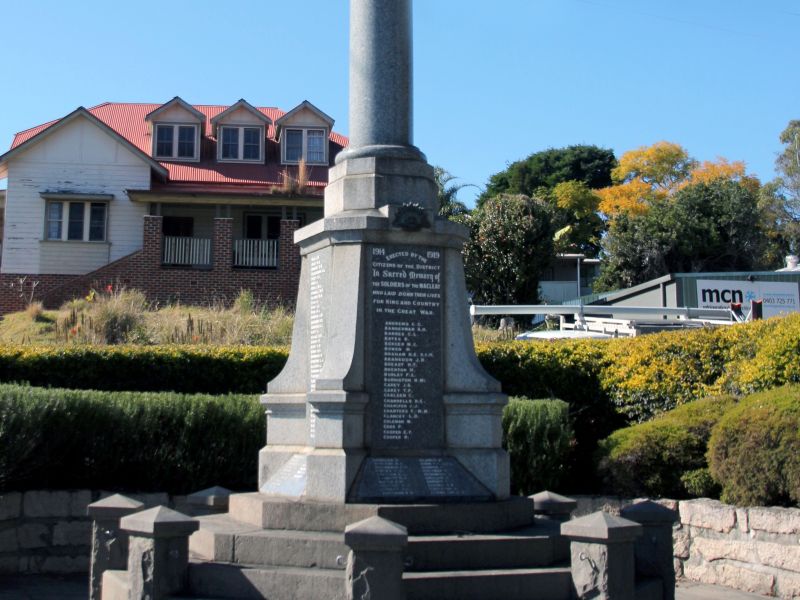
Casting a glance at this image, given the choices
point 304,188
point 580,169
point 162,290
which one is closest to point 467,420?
point 162,290

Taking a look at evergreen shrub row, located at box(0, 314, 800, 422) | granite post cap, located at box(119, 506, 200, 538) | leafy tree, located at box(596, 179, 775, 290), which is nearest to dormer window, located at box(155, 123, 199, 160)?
leafy tree, located at box(596, 179, 775, 290)

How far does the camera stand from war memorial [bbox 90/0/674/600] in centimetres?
642

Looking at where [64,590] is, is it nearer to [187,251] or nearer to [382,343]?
[382,343]

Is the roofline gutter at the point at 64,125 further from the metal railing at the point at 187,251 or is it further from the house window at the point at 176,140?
the metal railing at the point at 187,251

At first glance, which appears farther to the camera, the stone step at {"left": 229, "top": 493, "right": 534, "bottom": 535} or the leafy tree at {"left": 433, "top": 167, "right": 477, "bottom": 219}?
the leafy tree at {"left": 433, "top": 167, "right": 477, "bottom": 219}

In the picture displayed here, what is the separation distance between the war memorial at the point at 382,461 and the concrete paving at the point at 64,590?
1.82 meters

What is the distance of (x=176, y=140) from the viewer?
117 ft

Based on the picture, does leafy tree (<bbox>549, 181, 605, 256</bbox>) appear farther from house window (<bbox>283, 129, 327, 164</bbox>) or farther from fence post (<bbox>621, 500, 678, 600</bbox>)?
fence post (<bbox>621, 500, 678, 600</bbox>)

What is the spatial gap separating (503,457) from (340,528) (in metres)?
1.63

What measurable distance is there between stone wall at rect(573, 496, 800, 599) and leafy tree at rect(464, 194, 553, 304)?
65.3 feet

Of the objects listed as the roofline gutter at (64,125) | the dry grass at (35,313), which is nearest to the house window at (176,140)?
the roofline gutter at (64,125)

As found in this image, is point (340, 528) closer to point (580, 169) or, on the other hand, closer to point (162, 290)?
point (162, 290)

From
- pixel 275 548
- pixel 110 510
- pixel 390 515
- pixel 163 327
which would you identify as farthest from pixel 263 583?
pixel 163 327

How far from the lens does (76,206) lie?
109 feet
